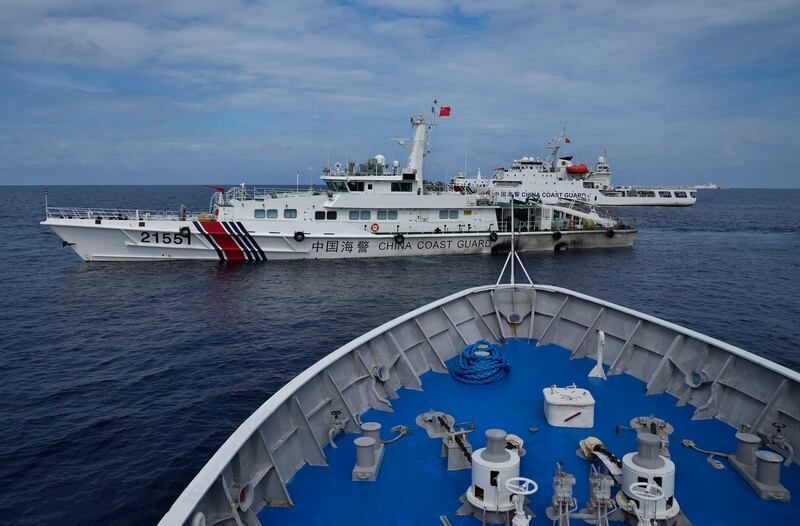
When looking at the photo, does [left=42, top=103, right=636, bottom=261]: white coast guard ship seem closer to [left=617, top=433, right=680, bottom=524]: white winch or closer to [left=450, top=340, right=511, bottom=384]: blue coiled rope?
[left=450, top=340, right=511, bottom=384]: blue coiled rope

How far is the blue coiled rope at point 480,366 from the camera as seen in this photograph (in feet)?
31.4

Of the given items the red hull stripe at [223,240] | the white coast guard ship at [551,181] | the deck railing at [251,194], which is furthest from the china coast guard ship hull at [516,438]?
the white coast guard ship at [551,181]

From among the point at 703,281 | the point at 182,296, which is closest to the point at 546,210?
the point at 703,281

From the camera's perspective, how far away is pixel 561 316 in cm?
1214

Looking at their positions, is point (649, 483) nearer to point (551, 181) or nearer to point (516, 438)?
point (516, 438)

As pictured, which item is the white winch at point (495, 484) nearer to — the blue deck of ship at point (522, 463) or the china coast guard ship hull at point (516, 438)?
the china coast guard ship hull at point (516, 438)

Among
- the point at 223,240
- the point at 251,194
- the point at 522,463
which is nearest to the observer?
the point at 522,463

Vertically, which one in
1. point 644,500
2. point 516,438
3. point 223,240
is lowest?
point 516,438

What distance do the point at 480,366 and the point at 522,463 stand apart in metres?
2.83

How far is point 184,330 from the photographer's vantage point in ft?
75.3

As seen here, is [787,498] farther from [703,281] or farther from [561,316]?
[703,281]

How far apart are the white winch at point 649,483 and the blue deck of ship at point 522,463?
1.79ft

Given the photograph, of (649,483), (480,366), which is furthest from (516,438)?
(480,366)

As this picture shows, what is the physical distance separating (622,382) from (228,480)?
22.8 feet
